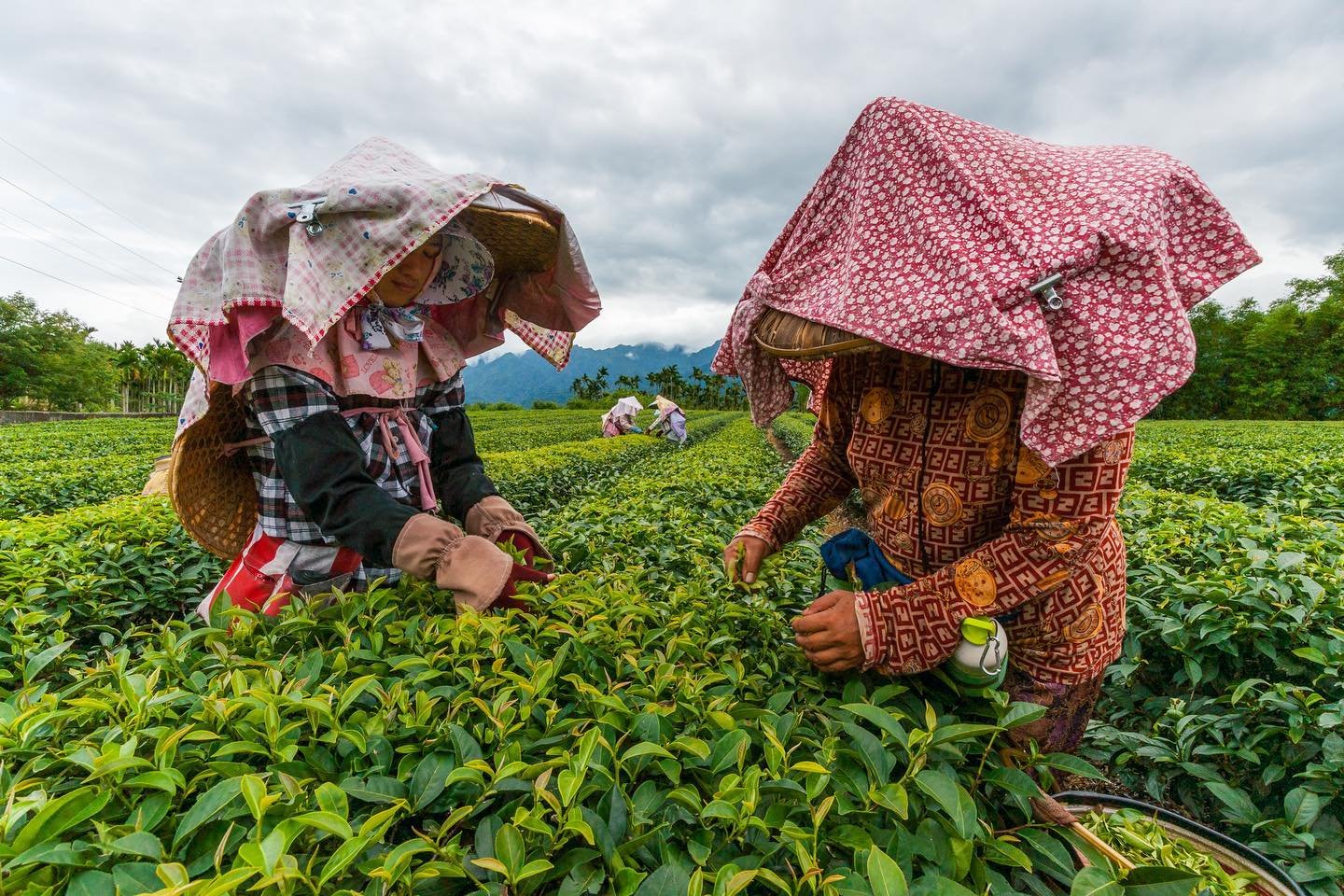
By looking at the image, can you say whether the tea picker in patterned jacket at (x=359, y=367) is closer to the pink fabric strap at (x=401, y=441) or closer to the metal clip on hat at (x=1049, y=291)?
the pink fabric strap at (x=401, y=441)

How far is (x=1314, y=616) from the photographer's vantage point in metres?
1.92

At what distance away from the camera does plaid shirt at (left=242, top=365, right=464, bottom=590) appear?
5.27 feet

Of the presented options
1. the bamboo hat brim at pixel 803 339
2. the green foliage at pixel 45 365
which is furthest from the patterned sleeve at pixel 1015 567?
the green foliage at pixel 45 365

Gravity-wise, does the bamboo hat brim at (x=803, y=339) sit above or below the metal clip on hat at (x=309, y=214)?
below

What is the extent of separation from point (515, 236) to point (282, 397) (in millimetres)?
834

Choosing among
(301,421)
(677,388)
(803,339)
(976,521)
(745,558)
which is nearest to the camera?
(803,339)

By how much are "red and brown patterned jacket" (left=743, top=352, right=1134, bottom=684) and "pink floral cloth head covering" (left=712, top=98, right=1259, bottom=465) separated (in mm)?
241

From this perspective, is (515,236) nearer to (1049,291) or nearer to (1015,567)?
(1049,291)

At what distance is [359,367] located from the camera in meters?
1.71

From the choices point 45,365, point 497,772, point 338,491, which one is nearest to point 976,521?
point 497,772

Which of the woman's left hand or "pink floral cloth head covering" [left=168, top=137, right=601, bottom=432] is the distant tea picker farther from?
the woman's left hand

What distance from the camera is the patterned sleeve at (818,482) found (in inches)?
74.2

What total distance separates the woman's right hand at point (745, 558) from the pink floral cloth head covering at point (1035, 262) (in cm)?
82

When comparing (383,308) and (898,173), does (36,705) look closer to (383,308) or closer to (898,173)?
(383,308)
